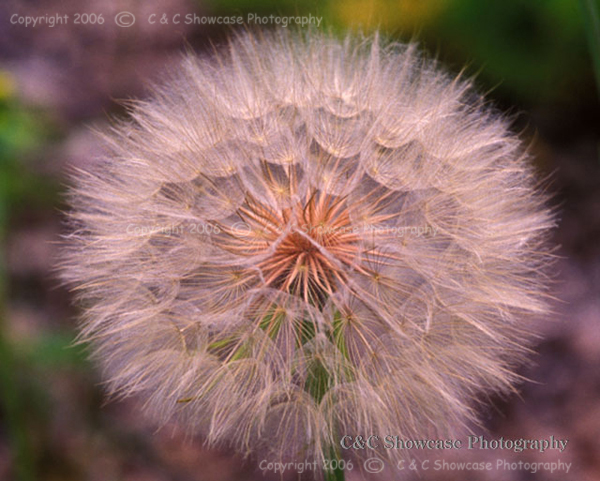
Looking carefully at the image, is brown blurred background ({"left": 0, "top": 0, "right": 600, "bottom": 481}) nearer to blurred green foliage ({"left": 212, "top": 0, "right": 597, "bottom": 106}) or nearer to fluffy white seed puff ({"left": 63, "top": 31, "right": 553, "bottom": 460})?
blurred green foliage ({"left": 212, "top": 0, "right": 597, "bottom": 106})

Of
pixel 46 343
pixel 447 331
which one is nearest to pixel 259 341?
pixel 447 331

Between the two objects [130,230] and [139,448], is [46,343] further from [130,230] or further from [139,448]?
[130,230]

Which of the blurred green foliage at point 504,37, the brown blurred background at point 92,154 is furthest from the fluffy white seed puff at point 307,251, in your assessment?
the blurred green foliage at point 504,37

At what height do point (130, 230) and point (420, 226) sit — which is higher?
point (420, 226)

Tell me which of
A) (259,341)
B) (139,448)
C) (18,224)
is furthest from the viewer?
(18,224)

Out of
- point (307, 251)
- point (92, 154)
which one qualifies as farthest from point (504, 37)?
point (307, 251)

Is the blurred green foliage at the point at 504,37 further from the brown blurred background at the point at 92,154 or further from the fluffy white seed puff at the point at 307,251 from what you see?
the fluffy white seed puff at the point at 307,251
